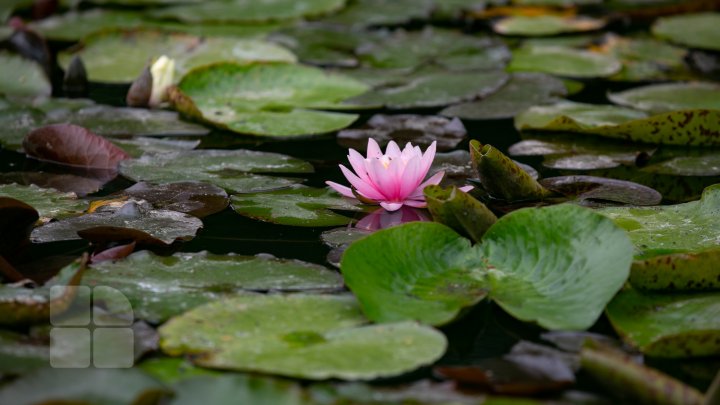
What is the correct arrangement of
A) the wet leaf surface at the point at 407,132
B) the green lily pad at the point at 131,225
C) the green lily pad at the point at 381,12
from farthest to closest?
the green lily pad at the point at 381,12 → the wet leaf surface at the point at 407,132 → the green lily pad at the point at 131,225

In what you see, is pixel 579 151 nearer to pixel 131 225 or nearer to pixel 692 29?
pixel 131 225

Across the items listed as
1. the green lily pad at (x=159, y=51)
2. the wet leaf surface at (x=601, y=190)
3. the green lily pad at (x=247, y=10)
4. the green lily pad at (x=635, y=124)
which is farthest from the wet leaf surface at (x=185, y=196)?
the green lily pad at (x=247, y=10)

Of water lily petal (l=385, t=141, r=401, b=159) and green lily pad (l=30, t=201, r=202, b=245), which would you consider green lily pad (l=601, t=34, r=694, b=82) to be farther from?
green lily pad (l=30, t=201, r=202, b=245)

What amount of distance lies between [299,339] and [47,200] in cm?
89

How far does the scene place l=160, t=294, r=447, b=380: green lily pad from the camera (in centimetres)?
123

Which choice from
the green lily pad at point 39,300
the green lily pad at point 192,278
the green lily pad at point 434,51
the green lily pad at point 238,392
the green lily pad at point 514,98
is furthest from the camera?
the green lily pad at point 434,51

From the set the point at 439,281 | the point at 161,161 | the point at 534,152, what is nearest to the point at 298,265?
the point at 439,281

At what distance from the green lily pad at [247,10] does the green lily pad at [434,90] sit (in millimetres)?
1142

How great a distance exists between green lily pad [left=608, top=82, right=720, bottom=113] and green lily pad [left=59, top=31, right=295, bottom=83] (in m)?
1.25

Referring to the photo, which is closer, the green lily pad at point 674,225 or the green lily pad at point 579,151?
the green lily pad at point 674,225

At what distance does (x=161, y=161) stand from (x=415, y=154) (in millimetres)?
751

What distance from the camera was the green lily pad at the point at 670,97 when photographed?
2779 millimetres

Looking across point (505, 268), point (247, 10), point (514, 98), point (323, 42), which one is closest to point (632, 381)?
point (505, 268)

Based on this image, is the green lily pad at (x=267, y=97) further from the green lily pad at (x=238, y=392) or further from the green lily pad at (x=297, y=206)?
the green lily pad at (x=238, y=392)
